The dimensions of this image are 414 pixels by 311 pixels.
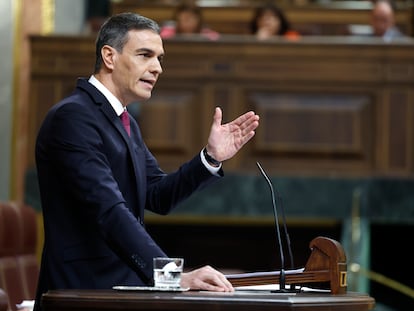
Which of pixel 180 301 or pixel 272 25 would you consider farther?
pixel 272 25

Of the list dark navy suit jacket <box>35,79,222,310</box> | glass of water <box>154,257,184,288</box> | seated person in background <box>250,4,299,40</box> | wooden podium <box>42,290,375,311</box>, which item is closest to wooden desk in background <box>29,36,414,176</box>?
seated person in background <box>250,4,299,40</box>

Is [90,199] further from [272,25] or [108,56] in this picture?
[272,25]

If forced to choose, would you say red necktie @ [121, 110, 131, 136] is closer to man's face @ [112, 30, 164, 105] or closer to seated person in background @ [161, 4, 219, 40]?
man's face @ [112, 30, 164, 105]

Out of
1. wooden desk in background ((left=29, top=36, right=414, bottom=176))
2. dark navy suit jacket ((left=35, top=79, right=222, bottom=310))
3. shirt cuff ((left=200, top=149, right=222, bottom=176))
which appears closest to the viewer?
dark navy suit jacket ((left=35, top=79, right=222, bottom=310))

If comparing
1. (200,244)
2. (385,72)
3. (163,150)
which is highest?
(385,72)

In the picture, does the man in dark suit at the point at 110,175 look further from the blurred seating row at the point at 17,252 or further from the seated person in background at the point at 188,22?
the seated person in background at the point at 188,22

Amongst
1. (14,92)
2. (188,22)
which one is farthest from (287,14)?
(14,92)

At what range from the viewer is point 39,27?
8.12 metres

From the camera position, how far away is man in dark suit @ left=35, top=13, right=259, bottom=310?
2742mm

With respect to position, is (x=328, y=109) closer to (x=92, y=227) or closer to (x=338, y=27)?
(x=338, y=27)

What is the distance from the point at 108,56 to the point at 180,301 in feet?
3.23

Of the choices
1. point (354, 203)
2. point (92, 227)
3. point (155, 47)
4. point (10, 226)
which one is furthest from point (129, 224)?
point (354, 203)

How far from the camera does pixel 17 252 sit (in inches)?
184

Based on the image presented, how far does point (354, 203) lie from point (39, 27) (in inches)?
105
